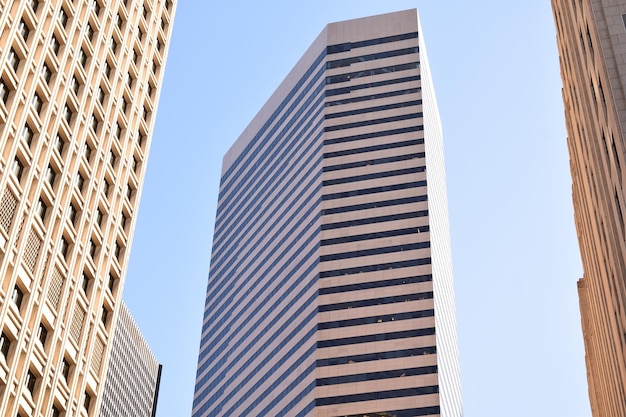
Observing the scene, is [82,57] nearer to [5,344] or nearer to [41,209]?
[41,209]

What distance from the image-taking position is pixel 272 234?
184625mm

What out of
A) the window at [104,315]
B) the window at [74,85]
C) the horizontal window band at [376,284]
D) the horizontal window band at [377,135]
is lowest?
the window at [104,315]

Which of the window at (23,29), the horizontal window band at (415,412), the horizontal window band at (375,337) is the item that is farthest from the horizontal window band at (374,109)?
the window at (23,29)

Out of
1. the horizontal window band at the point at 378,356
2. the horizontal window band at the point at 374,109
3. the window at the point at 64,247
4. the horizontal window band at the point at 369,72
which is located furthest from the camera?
the horizontal window band at the point at 369,72

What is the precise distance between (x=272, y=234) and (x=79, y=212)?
129056mm

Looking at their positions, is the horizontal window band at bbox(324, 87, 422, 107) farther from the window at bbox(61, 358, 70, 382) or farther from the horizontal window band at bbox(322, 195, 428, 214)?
the window at bbox(61, 358, 70, 382)

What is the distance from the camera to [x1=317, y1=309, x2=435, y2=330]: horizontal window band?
154000mm

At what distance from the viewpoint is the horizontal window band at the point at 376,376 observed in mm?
148125

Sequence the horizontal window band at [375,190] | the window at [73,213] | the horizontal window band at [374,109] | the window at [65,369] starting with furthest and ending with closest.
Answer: the horizontal window band at [374,109] < the horizontal window band at [375,190] < the window at [73,213] < the window at [65,369]

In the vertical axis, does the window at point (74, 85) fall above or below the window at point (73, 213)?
above

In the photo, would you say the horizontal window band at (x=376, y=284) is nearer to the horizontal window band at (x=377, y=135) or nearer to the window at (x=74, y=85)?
the horizontal window band at (x=377, y=135)

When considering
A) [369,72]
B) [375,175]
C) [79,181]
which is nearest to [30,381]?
[79,181]

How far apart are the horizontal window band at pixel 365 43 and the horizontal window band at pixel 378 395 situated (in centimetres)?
7247

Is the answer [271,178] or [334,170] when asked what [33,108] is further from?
[271,178]
